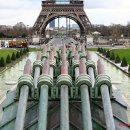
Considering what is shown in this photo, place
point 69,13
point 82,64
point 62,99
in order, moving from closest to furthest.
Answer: point 62,99
point 82,64
point 69,13

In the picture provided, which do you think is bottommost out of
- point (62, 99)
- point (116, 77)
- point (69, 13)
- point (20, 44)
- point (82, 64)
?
point (62, 99)

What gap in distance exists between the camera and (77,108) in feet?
23.6

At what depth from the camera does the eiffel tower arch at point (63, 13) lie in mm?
93312

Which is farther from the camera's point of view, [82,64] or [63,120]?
[82,64]

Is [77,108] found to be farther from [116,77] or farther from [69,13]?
[69,13]

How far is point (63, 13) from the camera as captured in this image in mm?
96125

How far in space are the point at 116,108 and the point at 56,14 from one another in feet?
293

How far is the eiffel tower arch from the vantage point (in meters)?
93.3

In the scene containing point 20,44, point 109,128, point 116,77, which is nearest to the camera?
point 109,128

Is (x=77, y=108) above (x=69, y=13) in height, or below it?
below

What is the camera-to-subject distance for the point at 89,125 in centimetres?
561

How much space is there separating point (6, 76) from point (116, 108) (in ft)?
74.4

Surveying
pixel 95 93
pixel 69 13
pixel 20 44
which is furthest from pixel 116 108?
pixel 69 13

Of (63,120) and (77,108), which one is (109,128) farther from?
(77,108)
